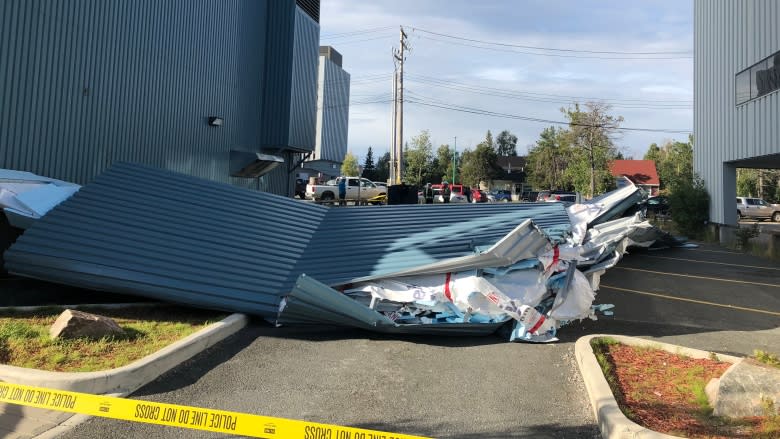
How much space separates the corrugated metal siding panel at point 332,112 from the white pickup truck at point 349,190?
1695 inches

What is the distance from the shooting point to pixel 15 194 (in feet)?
25.9

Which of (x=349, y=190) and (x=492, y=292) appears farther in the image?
(x=349, y=190)

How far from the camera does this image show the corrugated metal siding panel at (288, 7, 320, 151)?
21.5m

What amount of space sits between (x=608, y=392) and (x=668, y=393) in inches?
27.9

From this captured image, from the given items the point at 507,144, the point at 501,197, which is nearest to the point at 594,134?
the point at 501,197

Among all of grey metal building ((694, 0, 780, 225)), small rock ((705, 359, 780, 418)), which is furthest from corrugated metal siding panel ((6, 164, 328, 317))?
grey metal building ((694, 0, 780, 225))

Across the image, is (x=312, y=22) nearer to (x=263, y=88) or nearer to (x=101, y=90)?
(x=263, y=88)

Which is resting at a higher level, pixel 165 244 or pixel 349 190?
pixel 349 190

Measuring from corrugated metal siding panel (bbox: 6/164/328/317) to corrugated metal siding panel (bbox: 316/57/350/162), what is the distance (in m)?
69.2

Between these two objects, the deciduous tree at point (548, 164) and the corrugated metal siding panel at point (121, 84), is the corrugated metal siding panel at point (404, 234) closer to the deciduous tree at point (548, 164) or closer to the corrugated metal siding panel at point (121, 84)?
the corrugated metal siding panel at point (121, 84)

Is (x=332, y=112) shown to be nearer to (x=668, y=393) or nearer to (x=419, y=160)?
(x=419, y=160)

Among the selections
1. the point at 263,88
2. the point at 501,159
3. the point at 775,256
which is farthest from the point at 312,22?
the point at 501,159

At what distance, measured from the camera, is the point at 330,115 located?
80500mm

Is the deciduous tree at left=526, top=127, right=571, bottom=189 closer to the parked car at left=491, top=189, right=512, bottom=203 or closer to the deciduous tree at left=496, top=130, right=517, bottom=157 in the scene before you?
the parked car at left=491, top=189, right=512, bottom=203
